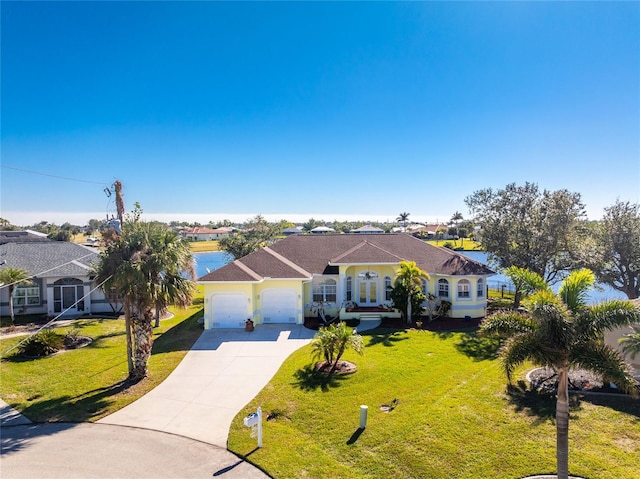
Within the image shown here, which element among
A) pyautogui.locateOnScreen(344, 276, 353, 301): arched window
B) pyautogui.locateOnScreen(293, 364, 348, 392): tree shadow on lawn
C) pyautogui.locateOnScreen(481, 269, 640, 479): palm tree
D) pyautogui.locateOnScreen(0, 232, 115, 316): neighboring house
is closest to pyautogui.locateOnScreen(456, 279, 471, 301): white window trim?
pyautogui.locateOnScreen(344, 276, 353, 301): arched window

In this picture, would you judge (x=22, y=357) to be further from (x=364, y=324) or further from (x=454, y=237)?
(x=454, y=237)

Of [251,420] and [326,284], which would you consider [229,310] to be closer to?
Result: [326,284]

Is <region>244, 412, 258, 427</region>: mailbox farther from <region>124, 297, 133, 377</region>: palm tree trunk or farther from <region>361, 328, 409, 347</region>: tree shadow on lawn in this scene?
<region>361, 328, 409, 347</region>: tree shadow on lawn

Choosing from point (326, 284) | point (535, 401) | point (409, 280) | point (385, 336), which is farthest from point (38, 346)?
point (535, 401)

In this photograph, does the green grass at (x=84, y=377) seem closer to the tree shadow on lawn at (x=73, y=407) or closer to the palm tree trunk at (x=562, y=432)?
the tree shadow on lawn at (x=73, y=407)

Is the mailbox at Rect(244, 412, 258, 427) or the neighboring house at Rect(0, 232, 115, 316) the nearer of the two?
the mailbox at Rect(244, 412, 258, 427)

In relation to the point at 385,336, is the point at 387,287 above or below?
above

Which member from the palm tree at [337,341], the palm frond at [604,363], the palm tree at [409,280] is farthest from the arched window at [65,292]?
the palm frond at [604,363]

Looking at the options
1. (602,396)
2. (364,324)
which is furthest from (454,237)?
(602,396)
